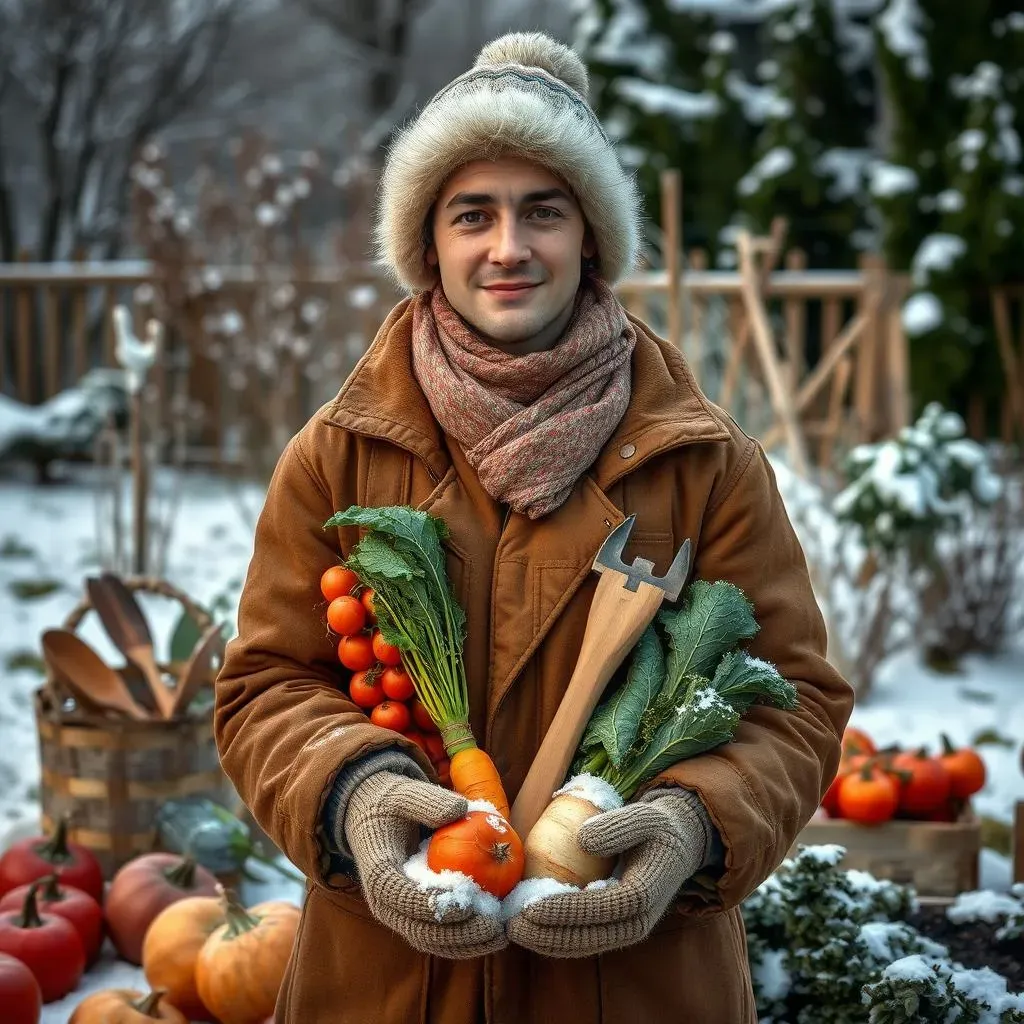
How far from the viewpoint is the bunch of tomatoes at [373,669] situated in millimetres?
1956

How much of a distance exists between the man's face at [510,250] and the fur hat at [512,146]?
0.09ft

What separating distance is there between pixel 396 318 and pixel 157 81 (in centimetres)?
1095

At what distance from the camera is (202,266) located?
9523mm

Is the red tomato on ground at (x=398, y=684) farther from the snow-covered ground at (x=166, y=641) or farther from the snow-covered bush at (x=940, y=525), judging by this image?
the snow-covered bush at (x=940, y=525)

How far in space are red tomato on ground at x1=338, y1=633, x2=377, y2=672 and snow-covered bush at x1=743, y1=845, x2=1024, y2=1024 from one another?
1158 millimetres

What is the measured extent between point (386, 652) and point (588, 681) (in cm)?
31

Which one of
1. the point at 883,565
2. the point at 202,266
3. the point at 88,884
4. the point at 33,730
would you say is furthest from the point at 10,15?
the point at 88,884

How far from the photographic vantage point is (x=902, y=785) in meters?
3.62

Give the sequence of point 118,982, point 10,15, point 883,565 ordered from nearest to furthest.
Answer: point 118,982, point 883,565, point 10,15

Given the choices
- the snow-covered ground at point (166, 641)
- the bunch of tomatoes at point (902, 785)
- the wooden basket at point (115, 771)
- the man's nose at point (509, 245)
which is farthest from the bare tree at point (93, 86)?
the man's nose at point (509, 245)

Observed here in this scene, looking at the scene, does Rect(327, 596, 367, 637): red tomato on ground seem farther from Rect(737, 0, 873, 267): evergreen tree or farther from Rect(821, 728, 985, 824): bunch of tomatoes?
Rect(737, 0, 873, 267): evergreen tree

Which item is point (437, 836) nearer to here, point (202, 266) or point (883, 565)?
point (883, 565)

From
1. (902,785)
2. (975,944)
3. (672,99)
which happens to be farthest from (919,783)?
(672,99)

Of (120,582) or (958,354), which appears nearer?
(120,582)
